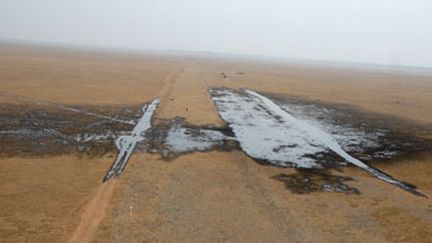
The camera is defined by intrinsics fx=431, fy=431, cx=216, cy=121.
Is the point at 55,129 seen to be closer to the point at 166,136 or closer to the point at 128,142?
the point at 128,142

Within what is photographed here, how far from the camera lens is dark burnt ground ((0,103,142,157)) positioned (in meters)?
18.6

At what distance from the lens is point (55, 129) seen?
22422 millimetres

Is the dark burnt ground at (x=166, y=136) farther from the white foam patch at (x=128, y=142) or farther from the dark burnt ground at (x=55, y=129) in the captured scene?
the dark burnt ground at (x=55, y=129)

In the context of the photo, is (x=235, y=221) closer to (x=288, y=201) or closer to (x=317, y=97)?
(x=288, y=201)

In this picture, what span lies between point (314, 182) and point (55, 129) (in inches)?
539

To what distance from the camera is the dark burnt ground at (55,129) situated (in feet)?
61.0

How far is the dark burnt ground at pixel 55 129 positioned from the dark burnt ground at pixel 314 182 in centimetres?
803

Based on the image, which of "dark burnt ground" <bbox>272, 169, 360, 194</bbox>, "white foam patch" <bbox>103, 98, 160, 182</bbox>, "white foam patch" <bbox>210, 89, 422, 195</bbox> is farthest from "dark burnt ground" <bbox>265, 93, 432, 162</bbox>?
"white foam patch" <bbox>103, 98, 160, 182</bbox>

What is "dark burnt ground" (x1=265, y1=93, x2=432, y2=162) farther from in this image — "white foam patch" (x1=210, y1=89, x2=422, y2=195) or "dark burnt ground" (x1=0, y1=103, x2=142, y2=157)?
"dark burnt ground" (x1=0, y1=103, x2=142, y2=157)

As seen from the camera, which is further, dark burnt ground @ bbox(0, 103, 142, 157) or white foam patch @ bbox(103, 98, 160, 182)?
dark burnt ground @ bbox(0, 103, 142, 157)

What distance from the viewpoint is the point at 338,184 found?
16172 mm

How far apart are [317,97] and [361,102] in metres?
4.75

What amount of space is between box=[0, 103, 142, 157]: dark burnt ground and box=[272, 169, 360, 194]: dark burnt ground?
8032 mm

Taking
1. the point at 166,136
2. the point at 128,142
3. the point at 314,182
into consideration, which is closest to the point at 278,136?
the point at 166,136
